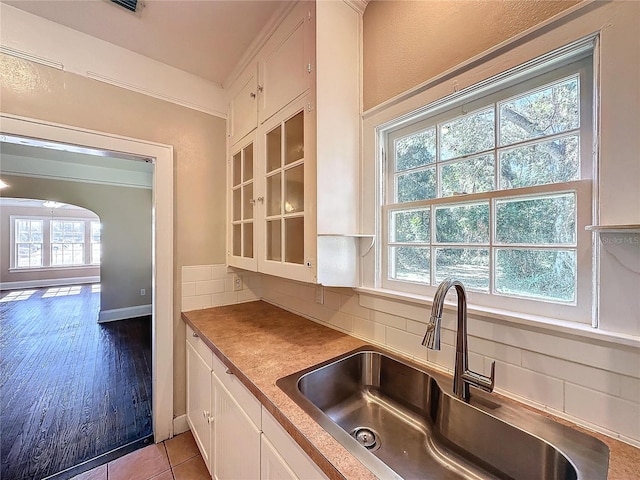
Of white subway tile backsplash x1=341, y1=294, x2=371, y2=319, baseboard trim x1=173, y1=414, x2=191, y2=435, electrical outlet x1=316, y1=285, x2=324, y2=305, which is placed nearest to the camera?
white subway tile backsplash x1=341, y1=294, x2=371, y2=319

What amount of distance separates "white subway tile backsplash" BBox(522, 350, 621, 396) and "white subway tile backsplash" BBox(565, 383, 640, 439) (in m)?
0.02

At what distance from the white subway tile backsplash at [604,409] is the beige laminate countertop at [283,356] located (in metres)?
0.04

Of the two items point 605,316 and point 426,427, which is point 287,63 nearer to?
point 605,316

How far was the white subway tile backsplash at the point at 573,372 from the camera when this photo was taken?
0.69 meters

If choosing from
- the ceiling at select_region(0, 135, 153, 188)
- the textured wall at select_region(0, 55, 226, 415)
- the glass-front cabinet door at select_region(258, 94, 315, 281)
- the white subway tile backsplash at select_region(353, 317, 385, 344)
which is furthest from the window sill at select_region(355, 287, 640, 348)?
the ceiling at select_region(0, 135, 153, 188)

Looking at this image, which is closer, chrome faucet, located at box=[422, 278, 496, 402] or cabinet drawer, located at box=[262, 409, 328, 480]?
cabinet drawer, located at box=[262, 409, 328, 480]

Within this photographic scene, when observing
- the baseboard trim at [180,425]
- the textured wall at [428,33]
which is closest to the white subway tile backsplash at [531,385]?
the textured wall at [428,33]

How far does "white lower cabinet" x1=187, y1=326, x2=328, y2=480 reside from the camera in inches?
30.7

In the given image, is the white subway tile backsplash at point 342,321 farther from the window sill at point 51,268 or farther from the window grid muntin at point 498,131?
the window sill at point 51,268

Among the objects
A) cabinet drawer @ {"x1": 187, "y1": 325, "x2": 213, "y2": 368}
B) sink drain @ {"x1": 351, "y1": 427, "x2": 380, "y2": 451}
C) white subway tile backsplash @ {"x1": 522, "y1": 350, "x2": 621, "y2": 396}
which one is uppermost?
white subway tile backsplash @ {"x1": 522, "y1": 350, "x2": 621, "y2": 396}

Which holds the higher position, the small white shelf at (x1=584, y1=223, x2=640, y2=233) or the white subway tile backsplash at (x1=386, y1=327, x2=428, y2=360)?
the small white shelf at (x1=584, y1=223, x2=640, y2=233)

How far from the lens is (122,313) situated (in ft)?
15.3

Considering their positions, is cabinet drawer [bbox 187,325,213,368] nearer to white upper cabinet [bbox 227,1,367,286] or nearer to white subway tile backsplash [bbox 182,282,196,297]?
white subway tile backsplash [bbox 182,282,196,297]

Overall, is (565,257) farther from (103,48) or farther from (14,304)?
(14,304)
